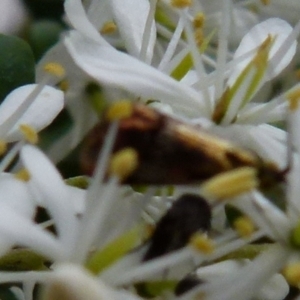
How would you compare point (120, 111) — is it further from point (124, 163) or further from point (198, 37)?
point (198, 37)

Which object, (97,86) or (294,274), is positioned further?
(97,86)

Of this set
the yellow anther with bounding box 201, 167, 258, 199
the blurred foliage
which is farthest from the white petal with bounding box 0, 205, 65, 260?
the blurred foliage

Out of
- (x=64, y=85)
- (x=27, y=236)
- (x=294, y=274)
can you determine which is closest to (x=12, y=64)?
(x=64, y=85)

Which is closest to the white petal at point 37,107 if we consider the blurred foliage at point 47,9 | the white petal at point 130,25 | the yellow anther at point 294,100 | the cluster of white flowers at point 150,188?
the cluster of white flowers at point 150,188

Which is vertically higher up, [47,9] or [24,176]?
[24,176]

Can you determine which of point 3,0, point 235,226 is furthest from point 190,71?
point 3,0

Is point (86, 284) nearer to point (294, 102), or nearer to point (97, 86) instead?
point (294, 102)

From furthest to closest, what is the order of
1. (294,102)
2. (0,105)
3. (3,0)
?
(3,0) < (0,105) < (294,102)

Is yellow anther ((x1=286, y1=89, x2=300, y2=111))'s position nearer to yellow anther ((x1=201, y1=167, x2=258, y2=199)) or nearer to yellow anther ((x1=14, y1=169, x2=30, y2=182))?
yellow anther ((x1=201, y1=167, x2=258, y2=199))
